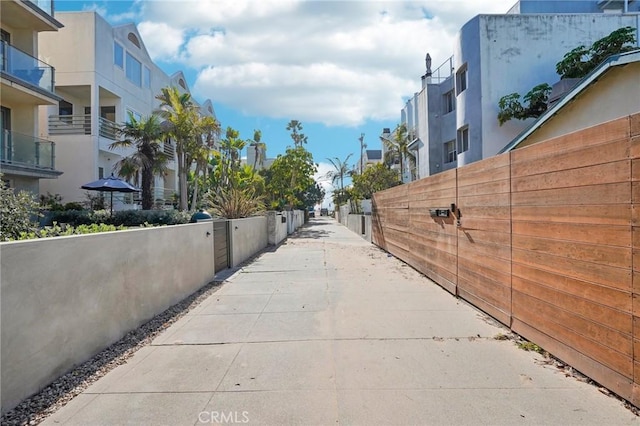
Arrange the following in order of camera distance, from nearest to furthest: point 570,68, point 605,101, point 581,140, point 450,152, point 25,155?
point 581,140, point 605,101, point 25,155, point 570,68, point 450,152

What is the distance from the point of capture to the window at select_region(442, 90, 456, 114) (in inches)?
939

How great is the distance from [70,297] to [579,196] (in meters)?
5.22

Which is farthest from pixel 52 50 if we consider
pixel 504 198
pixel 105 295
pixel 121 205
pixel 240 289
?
pixel 504 198

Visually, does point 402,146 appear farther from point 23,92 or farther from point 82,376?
point 82,376

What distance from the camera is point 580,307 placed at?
392 centimetres

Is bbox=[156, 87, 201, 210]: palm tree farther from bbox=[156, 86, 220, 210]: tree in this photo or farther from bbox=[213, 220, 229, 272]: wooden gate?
bbox=[213, 220, 229, 272]: wooden gate

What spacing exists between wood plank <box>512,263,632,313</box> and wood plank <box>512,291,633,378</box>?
0.81 feet

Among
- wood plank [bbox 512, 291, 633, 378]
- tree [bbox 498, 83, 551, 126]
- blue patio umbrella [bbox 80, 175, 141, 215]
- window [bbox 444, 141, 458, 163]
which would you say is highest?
tree [bbox 498, 83, 551, 126]

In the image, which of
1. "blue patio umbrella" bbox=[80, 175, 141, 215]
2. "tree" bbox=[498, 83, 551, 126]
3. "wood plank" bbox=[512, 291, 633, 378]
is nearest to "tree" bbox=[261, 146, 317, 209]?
"blue patio umbrella" bbox=[80, 175, 141, 215]

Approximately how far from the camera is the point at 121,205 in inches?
894

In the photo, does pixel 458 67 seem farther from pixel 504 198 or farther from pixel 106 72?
pixel 106 72

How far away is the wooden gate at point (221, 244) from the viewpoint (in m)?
10.3

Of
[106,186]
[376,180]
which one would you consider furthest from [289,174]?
[106,186]

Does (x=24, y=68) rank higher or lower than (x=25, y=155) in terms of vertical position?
higher
